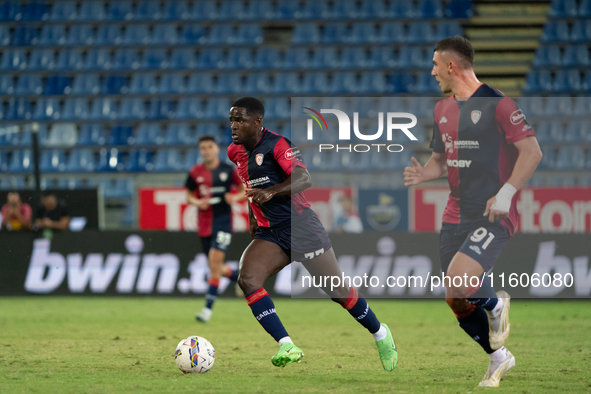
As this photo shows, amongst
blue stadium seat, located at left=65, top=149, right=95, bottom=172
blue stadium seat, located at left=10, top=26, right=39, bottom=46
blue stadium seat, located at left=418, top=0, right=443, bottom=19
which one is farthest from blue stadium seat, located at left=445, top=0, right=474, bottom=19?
blue stadium seat, located at left=10, top=26, right=39, bottom=46

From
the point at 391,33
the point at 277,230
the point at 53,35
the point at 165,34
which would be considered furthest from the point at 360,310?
the point at 53,35

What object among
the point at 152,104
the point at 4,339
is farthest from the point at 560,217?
the point at 152,104

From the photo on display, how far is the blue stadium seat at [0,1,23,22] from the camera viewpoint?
58.4 feet

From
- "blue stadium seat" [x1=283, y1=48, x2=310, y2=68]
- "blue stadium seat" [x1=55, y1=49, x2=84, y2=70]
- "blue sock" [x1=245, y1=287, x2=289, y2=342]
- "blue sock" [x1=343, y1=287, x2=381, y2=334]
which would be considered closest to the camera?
"blue sock" [x1=245, y1=287, x2=289, y2=342]

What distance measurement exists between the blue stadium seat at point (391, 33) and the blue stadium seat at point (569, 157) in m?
5.21

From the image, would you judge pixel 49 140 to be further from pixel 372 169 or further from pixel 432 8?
pixel 432 8

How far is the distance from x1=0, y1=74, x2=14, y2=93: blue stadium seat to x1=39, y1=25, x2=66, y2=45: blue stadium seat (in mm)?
1173


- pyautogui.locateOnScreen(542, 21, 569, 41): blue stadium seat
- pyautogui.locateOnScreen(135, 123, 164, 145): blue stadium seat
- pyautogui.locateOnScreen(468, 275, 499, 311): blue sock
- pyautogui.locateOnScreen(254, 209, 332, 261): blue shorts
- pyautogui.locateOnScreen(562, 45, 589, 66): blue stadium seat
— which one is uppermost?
pyautogui.locateOnScreen(542, 21, 569, 41): blue stadium seat

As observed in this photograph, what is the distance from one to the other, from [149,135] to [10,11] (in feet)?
17.2

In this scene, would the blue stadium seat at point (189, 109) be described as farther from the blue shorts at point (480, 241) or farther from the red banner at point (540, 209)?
the blue shorts at point (480, 241)

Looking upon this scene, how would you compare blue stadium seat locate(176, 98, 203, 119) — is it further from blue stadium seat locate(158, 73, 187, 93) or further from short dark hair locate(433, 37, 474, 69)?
short dark hair locate(433, 37, 474, 69)

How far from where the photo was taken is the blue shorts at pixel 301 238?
536 cm

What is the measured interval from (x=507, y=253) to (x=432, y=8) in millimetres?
8878

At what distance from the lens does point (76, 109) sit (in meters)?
16.8
